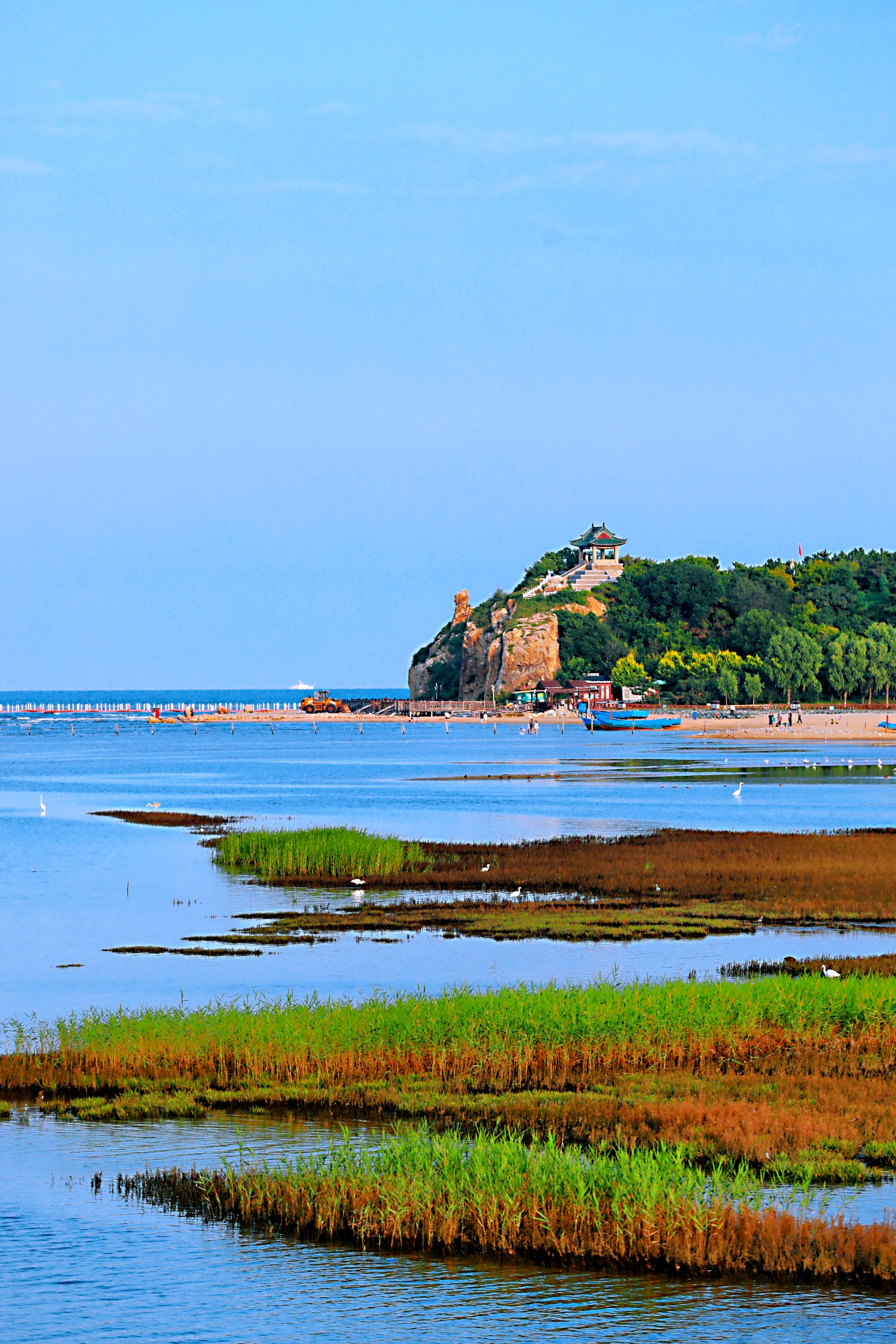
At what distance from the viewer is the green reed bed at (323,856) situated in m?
48.1

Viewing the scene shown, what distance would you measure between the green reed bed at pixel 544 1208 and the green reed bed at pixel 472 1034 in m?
4.39

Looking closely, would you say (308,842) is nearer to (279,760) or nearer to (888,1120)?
(888,1120)

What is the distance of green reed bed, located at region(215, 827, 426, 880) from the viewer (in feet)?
158

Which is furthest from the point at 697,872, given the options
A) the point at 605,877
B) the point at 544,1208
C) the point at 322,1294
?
the point at 322,1294

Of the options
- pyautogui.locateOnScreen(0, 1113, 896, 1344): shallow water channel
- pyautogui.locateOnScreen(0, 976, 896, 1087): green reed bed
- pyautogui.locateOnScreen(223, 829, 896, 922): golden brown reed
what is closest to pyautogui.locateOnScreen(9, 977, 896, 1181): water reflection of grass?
pyautogui.locateOnScreen(0, 976, 896, 1087): green reed bed

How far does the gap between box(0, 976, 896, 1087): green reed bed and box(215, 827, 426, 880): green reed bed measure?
76.4 ft

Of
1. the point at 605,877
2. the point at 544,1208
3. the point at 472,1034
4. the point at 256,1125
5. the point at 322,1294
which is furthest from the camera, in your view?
the point at 605,877

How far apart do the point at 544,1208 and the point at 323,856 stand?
113 feet

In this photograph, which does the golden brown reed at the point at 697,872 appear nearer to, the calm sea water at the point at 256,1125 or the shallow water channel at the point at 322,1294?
the calm sea water at the point at 256,1125

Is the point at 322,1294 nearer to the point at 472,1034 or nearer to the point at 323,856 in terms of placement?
the point at 472,1034

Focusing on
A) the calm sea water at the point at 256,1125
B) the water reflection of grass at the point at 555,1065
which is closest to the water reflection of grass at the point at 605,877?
the calm sea water at the point at 256,1125

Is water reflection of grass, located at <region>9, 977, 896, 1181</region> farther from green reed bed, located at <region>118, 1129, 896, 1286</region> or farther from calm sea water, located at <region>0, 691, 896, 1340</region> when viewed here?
green reed bed, located at <region>118, 1129, 896, 1286</region>

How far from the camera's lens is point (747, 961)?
3069 centimetres

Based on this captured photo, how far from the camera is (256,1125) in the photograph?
18.8 meters
